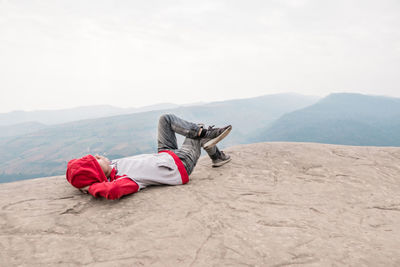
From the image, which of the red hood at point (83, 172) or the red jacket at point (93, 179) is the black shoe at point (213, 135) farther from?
the red hood at point (83, 172)

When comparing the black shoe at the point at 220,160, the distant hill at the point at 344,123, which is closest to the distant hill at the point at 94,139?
the distant hill at the point at 344,123

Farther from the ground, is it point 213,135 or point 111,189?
point 213,135

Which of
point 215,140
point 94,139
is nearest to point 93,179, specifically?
point 215,140

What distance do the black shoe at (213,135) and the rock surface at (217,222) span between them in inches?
20.4

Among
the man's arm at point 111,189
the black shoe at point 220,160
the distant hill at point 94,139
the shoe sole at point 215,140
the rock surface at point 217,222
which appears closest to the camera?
the rock surface at point 217,222

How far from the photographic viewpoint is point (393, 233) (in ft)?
6.68

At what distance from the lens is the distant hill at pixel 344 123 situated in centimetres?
9050

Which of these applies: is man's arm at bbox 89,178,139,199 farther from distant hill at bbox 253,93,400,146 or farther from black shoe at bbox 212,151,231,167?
distant hill at bbox 253,93,400,146

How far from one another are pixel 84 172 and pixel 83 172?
0.4 inches

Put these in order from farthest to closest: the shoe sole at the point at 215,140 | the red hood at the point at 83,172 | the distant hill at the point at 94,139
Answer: the distant hill at the point at 94,139, the shoe sole at the point at 215,140, the red hood at the point at 83,172

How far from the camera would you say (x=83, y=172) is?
2.76m

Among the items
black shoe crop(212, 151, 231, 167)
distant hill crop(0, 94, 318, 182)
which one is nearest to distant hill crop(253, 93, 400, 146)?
distant hill crop(0, 94, 318, 182)

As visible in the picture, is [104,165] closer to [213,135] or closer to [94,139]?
[213,135]

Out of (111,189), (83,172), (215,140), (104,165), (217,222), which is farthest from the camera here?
(215,140)
